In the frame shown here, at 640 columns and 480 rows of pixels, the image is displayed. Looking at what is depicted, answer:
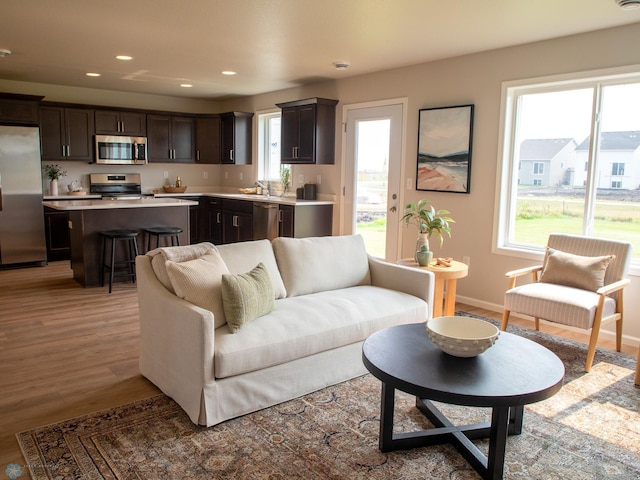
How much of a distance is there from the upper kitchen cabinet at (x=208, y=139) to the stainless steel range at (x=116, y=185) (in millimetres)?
1085

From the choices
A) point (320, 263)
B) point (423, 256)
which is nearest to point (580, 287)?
point (423, 256)

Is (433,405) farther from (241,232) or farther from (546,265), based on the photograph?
(241,232)

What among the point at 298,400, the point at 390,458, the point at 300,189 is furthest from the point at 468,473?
the point at 300,189

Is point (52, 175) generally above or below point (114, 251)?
above

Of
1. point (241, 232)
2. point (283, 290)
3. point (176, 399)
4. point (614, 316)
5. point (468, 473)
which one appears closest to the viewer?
point (468, 473)

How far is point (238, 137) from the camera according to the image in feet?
26.7

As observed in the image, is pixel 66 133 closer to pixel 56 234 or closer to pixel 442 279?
pixel 56 234

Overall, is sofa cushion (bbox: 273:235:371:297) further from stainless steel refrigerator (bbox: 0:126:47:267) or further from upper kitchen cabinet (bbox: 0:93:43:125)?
upper kitchen cabinet (bbox: 0:93:43:125)

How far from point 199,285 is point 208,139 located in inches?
245

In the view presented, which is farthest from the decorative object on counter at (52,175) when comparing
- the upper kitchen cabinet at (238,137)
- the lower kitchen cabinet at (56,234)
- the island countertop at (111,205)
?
the upper kitchen cabinet at (238,137)

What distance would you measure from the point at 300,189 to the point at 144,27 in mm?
3140

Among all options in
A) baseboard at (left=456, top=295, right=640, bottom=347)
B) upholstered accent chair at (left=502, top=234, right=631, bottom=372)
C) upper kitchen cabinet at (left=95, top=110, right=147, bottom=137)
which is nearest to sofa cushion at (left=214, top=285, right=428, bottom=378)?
upholstered accent chair at (left=502, top=234, right=631, bottom=372)

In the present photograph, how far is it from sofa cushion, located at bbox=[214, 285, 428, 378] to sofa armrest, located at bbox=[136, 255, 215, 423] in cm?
9

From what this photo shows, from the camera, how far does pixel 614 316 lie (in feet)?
12.1
